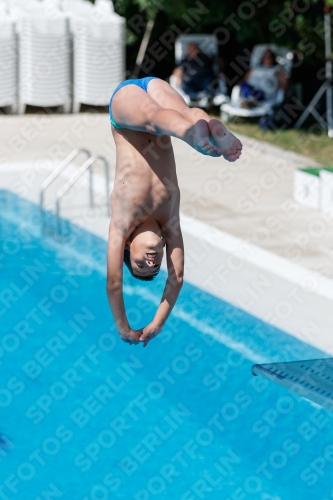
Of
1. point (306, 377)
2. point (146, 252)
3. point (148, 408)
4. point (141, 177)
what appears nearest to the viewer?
point (146, 252)

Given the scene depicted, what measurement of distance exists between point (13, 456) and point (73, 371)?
1.24 metres

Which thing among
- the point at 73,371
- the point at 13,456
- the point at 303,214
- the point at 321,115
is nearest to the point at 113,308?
the point at 13,456

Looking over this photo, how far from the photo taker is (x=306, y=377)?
15.8 ft

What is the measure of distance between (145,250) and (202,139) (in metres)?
1.07

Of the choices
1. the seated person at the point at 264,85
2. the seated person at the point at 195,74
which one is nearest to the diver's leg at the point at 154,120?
the seated person at the point at 264,85

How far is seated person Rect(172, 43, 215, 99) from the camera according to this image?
49.4 feet

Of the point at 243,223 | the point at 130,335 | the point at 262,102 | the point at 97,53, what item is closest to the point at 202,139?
the point at 130,335

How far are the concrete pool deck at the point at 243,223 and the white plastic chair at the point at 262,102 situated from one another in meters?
0.61

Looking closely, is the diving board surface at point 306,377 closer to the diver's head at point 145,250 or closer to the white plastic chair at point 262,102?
the diver's head at point 145,250

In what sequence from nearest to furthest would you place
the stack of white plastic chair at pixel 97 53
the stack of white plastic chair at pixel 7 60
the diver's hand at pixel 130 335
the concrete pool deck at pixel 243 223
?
the diver's hand at pixel 130 335 → the concrete pool deck at pixel 243 223 → the stack of white plastic chair at pixel 7 60 → the stack of white plastic chair at pixel 97 53

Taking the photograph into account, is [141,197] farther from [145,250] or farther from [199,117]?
[199,117]

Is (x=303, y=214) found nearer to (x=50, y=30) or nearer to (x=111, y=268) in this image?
(x=111, y=268)

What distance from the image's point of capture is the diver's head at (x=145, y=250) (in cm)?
452

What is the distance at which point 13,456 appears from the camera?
6031mm
